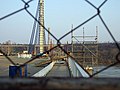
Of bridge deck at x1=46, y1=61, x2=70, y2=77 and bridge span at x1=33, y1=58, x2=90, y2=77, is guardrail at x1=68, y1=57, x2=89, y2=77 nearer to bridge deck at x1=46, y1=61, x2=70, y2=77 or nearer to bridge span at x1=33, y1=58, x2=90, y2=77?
bridge span at x1=33, y1=58, x2=90, y2=77

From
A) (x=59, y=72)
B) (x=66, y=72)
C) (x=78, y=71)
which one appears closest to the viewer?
(x=78, y=71)

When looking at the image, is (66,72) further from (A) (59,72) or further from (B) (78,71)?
(B) (78,71)

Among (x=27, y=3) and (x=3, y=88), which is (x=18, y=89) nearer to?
(x=3, y=88)

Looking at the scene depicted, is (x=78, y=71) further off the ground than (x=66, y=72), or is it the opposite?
(x=78, y=71)

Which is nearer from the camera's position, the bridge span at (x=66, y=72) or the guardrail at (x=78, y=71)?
the guardrail at (x=78, y=71)

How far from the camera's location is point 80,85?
1.74 feet

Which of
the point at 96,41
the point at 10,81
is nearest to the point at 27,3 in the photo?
the point at 10,81

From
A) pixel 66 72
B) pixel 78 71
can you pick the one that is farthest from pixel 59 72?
pixel 78 71

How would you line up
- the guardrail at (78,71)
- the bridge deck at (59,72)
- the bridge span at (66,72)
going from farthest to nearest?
the bridge deck at (59,72), the bridge span at (66,72), the guardrail at (78,71)

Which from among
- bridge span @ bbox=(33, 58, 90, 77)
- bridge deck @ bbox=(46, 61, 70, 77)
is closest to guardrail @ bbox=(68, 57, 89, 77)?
bridge span @ bbox=(33, 58, 90, 77)

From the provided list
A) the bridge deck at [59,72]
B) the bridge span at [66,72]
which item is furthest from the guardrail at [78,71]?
the bridge deck at [59,72]

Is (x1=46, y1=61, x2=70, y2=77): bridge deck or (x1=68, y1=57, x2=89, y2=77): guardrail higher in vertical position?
(x1=68, y1=57, x2=89, y2=77): guardrail

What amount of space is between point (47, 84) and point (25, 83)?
0.15 ft

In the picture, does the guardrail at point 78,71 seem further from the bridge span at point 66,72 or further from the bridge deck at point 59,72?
the bridge deck at point 59,72
